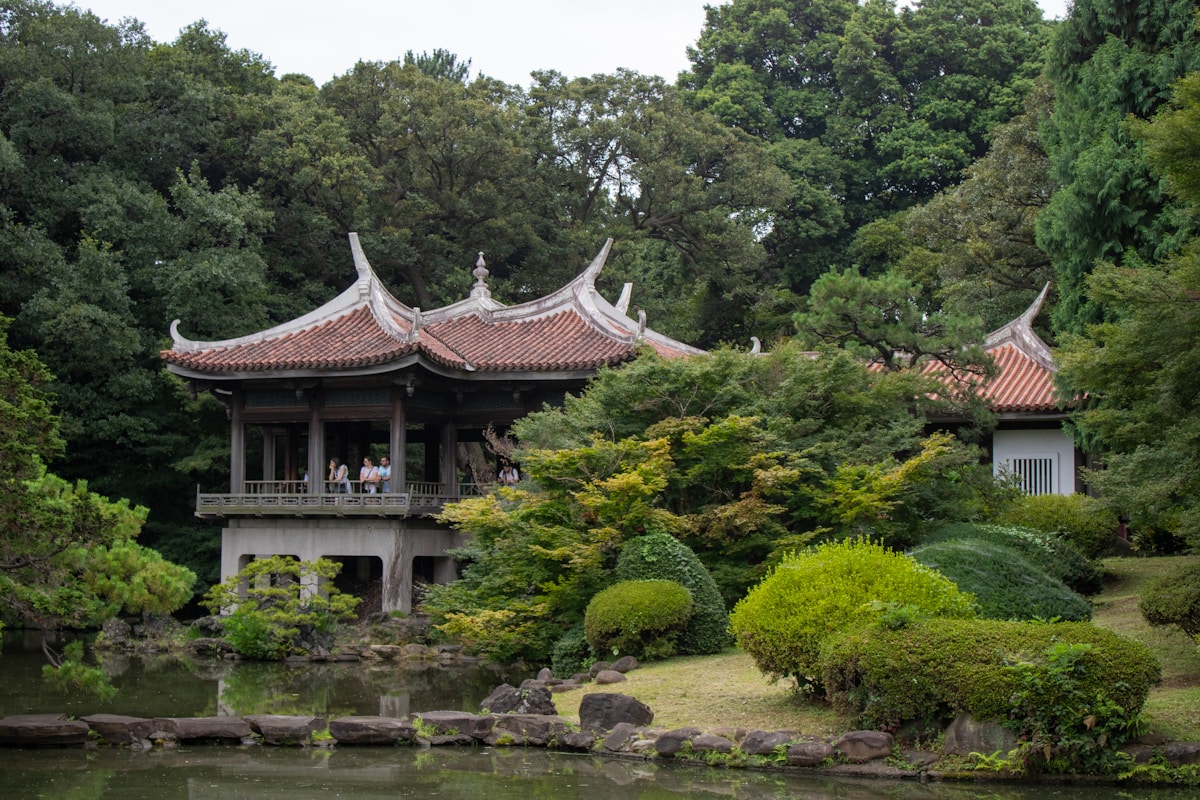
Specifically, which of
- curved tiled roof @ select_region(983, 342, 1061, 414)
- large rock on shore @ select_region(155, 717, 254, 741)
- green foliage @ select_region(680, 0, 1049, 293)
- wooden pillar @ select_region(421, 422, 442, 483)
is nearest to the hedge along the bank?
large rock on shore @ select_region(155, 717, 254, 741)

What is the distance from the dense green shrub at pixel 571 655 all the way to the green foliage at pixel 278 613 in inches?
225

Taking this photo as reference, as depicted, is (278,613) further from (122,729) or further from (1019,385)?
(1019,385)

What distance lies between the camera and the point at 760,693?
11.9m

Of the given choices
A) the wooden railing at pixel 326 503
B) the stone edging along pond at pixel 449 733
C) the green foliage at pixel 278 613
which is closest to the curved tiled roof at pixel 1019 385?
the wooden railing at pixel 326 503

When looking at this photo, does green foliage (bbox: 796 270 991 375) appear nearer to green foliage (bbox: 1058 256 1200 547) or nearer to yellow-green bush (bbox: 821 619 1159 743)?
green foliage (bbox: 1058 256 1200 547)

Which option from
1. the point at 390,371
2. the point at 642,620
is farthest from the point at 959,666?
the point at 390,371

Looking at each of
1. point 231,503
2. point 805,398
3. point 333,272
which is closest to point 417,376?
point 231,503

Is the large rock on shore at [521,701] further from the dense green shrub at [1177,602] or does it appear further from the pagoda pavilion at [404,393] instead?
the pagoda pavilion at [404,393]

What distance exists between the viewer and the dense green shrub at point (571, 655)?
15.1 metres

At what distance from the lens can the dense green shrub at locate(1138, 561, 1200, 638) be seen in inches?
435

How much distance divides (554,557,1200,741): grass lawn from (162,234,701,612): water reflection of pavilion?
377 inches

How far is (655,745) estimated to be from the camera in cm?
1049

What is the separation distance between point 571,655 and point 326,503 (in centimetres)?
886

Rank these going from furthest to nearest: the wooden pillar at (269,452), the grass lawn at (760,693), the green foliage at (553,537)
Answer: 1. the wooden pillar at (269,452)
2. the green foliage at (553,537)
3. the grass lawn at (760,693)
